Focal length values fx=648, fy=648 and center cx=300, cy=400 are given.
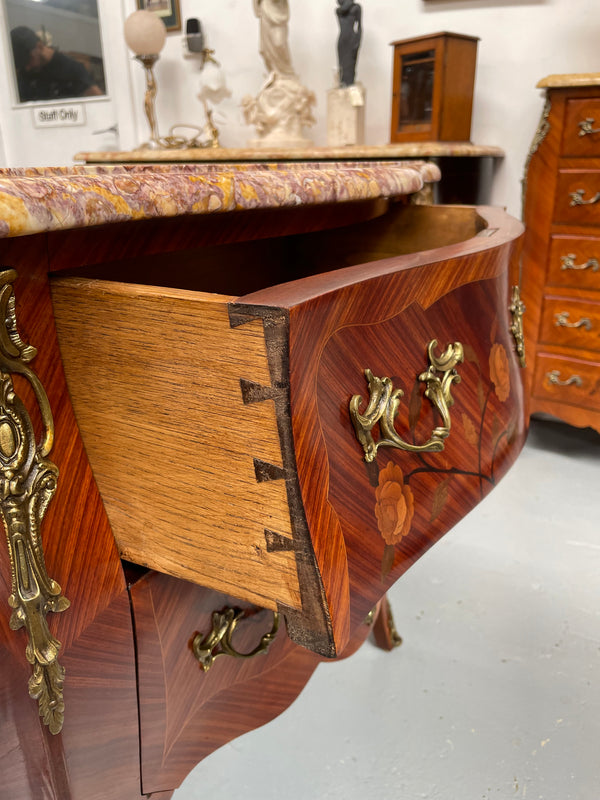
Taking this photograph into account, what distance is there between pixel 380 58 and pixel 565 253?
3.51ft

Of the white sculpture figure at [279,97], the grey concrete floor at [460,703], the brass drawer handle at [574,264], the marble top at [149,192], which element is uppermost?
the white sculpture figure at [279,97]

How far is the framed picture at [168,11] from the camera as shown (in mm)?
2746

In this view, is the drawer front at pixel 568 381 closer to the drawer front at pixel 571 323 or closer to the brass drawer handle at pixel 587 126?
the drawer front at pixel 571 323

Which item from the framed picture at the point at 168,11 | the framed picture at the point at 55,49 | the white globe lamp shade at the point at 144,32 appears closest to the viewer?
the white globe lamp shade at the point at 144,32

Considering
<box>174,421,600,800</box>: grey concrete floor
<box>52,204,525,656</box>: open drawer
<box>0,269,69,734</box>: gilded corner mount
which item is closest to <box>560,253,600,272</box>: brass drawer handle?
<box>174,421,600,800</box>: grey concrete floor

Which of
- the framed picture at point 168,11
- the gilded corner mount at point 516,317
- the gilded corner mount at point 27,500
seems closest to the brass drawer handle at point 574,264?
the gilded corner mount at point 516,317

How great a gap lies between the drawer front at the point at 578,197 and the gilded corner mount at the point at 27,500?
5.72 ft

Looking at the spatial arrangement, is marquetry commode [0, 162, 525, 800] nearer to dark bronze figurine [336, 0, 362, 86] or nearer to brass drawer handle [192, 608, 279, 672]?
brass drawer handle [192, 608, 279, 672]

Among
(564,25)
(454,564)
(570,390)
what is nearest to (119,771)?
(454,564)

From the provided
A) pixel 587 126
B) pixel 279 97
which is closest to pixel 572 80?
pixel 587 126

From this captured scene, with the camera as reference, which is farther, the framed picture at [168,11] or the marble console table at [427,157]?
the framed picture at [168,11]

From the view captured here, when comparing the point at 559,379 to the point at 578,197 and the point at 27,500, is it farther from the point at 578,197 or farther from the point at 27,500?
the point at 27,500

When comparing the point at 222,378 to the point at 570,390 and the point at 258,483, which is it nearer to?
the point at 258,483

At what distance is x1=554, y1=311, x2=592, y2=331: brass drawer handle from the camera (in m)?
1.86
